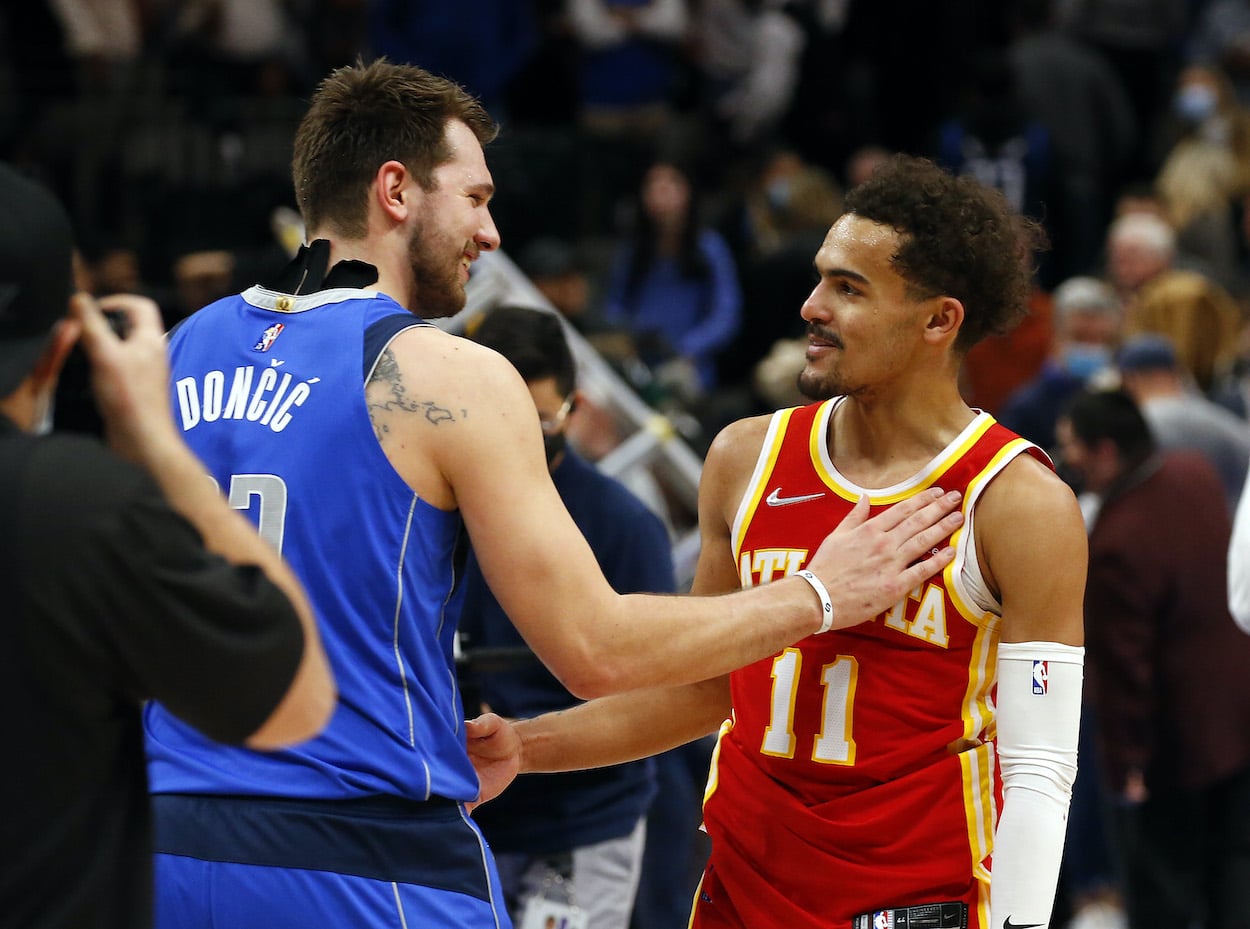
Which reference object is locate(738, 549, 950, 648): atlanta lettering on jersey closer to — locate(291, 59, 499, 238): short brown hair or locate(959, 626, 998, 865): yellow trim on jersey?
locate(959, 626, 998, 865): yellow trim on jersey

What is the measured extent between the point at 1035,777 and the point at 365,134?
1.69 metres

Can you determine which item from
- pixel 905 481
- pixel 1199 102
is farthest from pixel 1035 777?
pixel 1199 102

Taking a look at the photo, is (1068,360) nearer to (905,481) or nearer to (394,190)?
(905,481)

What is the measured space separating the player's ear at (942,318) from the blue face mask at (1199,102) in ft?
29.8

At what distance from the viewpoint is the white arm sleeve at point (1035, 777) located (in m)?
3.11

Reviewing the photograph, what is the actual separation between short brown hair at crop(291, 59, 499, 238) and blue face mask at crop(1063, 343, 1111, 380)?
585 cm

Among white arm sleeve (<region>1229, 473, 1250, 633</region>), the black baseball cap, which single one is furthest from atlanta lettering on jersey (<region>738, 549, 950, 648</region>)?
white arm sleeve (<region>1229, 473, 1250, 633</region>)

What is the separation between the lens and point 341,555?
9.15ft

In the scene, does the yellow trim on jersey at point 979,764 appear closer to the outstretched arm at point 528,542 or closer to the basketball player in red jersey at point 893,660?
the basketball player in red jersey at point 893,660

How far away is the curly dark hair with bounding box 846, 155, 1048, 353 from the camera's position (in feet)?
11.3

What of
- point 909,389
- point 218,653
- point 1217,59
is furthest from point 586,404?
point 1217,59

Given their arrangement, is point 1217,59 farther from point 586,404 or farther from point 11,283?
point 11,283

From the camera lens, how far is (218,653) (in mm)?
2127

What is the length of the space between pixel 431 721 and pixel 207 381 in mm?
698
